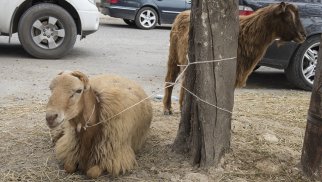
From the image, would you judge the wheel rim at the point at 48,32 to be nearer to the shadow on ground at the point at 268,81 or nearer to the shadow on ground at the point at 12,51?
the shadow on ground at the point at 12,51

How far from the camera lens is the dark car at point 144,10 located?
17.7 metres

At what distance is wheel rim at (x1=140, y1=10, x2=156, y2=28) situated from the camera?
1803 centimetres

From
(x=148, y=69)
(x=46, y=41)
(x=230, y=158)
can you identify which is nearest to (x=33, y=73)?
(x=46, y=41)

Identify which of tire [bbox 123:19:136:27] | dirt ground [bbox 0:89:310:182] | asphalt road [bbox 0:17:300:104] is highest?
tire [bbox 123:19:136:27]

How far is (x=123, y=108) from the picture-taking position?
14.9 ft

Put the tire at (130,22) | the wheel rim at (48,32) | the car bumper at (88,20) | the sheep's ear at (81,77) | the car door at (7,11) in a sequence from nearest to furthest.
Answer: the sheep's ear at (81,77) < the car door at (7,11) < the wheel rim at (48,32) < the car bumper at (88,20) < the tire at (130,22)

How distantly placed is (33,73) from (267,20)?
5.09 m

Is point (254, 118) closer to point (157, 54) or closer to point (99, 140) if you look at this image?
point (99, 140)

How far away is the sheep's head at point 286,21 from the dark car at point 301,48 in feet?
9.03

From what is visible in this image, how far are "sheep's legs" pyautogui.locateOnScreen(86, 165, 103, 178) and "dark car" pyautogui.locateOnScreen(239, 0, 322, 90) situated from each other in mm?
5087

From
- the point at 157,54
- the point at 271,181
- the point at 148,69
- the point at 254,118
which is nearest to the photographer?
the point at 271,181

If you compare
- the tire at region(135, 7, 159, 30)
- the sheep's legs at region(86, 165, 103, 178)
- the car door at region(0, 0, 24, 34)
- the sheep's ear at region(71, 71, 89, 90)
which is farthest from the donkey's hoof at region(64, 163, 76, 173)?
the tire at region(135, 7, 159, 30)

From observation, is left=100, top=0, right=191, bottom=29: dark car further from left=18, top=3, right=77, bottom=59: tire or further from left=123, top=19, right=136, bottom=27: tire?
left=18, top=3, right=77, bottom=59: tire

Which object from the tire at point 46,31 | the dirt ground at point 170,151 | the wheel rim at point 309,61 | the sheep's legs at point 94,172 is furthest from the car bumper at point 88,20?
the sheep's legs at point 94,172
